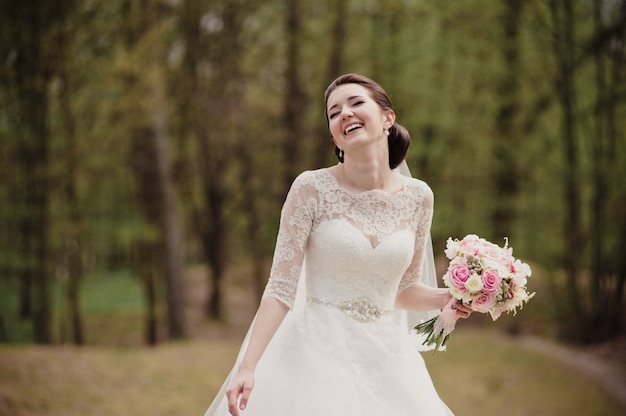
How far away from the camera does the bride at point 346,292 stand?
2.34 meters

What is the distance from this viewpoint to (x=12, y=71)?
8812 mm

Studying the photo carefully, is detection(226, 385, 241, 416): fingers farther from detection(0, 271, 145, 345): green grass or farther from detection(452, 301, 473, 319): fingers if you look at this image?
detection(0, 271, 145, 345): green grass

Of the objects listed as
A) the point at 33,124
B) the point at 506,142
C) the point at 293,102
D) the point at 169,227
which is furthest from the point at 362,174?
the point at 293,102

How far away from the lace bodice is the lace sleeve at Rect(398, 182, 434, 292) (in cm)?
8

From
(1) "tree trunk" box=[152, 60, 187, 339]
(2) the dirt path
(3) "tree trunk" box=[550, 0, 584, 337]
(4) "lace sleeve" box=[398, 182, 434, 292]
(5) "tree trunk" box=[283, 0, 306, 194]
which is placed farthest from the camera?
(5) "tree trunk" box=[283, 0, 306, 194]

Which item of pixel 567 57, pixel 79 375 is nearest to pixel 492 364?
pixel 567 57

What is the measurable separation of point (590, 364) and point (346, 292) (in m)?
8.43

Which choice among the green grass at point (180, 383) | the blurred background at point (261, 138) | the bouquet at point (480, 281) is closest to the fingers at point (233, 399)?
the bouquet at point (480, 281)

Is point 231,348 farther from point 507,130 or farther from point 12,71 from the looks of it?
point 507,130

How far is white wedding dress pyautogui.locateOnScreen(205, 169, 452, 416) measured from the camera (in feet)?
7.69

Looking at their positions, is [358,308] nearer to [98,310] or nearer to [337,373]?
[337,373]

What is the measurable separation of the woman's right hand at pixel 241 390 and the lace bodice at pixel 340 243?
30 centimetres

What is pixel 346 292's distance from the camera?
2484 mm

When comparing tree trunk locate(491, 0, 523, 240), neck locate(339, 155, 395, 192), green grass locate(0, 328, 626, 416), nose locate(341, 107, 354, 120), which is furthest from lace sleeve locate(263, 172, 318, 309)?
tree trunk locate(491, 0, 523, 240)
